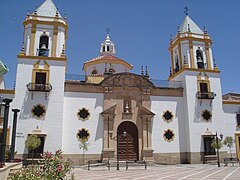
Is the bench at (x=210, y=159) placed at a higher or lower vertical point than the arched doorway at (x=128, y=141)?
lower

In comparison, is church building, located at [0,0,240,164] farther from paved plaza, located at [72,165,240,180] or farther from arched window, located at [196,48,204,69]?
paved plaza, located at [72,165,240,180]

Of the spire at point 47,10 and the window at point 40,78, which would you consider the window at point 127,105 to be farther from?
the spire at point 47,10

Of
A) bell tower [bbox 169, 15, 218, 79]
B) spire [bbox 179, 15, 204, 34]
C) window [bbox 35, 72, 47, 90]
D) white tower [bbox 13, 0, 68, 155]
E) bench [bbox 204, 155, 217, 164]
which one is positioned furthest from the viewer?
spire [bbox 179, 15, 204, 34]

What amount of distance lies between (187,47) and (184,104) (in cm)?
598

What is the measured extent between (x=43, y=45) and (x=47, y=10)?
13.0 feet

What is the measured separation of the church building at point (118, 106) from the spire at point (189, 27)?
30.6 inches

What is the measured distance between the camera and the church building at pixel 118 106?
20.0 m

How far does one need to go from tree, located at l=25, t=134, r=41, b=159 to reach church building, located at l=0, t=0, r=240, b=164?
2.70 feet

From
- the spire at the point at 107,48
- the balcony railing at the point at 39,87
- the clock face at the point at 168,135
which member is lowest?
the clock face at the point at 168,135

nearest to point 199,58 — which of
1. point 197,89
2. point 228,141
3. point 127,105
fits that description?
point 197,89

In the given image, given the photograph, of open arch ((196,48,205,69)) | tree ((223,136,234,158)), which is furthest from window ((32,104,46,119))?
tree ((223,136,234,158))

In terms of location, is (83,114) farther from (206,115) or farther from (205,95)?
(205,95)

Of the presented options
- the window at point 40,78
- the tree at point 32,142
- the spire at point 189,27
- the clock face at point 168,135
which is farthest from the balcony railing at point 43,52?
the spire at point 189,27

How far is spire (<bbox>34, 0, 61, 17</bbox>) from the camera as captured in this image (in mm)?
22766
